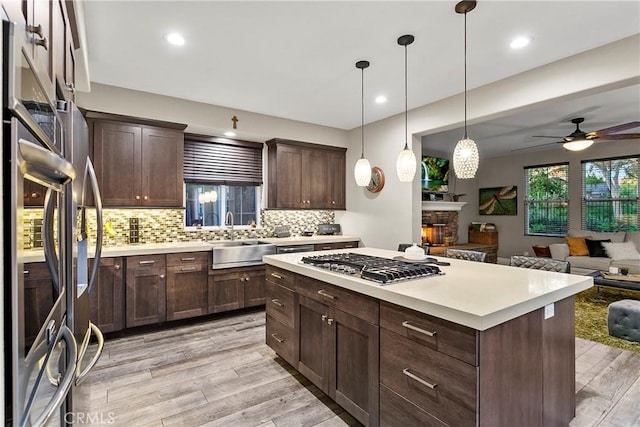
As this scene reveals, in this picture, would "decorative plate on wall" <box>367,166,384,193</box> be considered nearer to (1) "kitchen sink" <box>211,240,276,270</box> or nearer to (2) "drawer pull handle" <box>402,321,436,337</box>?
(1) "kitchen sink" <box>211,240,276,270</box>

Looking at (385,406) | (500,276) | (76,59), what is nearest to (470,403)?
(385,406)

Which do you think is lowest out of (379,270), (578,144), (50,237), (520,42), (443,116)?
(379,270)

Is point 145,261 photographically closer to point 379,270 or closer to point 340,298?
point 340,298

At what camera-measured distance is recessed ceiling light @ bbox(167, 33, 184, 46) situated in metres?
2.57

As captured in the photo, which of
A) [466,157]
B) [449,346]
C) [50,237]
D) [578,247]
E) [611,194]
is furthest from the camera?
[611,194]

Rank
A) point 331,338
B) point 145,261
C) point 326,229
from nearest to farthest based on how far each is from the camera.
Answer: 1. point 331,338
2. point 145,261
3. point 326,229

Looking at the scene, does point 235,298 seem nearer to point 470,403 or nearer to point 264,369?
point 264,369

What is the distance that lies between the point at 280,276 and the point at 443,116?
2836 millimetres

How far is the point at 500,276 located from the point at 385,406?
3.44 ft

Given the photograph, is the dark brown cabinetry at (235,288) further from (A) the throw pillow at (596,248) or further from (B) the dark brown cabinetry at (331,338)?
(A) the throw pillow at (596,248)

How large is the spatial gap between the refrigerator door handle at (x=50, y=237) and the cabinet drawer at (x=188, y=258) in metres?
2.81

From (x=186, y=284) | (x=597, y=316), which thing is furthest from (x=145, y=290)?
(x=597, y=316)

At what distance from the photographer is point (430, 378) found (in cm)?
146

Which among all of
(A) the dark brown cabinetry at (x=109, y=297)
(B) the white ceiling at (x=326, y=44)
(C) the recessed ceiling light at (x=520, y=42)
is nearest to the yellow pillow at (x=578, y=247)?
(B) the white ceiling at (x=326, y=44)
